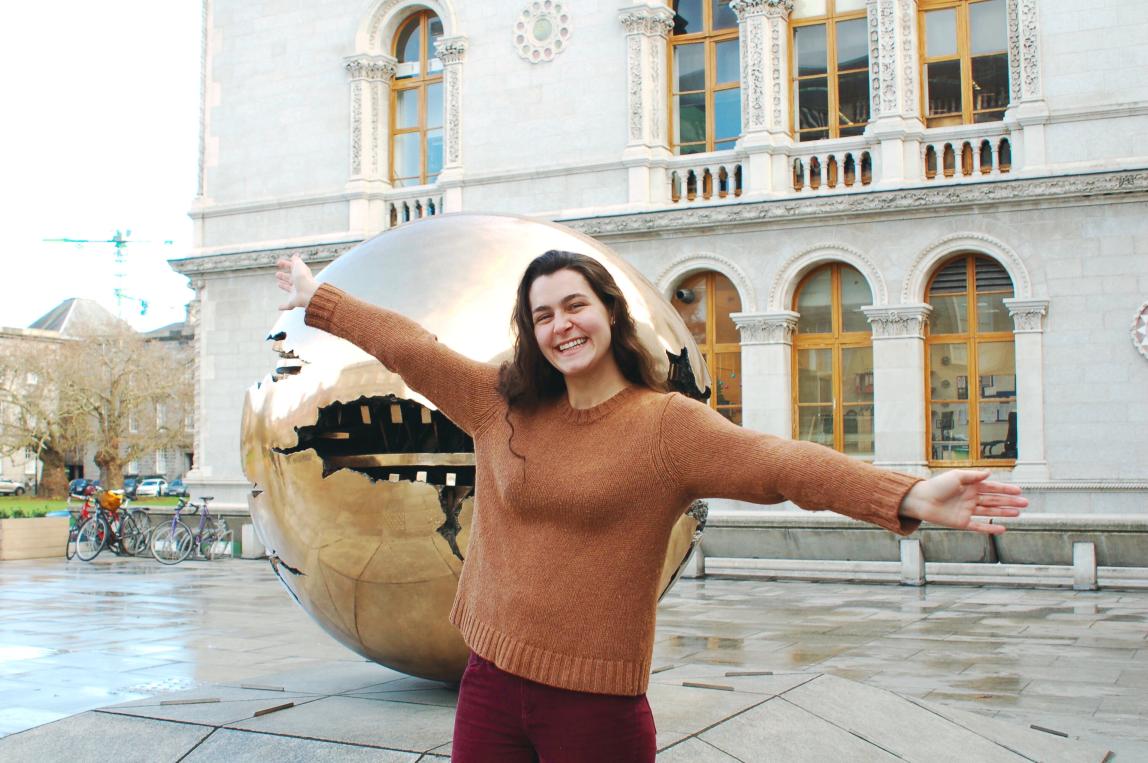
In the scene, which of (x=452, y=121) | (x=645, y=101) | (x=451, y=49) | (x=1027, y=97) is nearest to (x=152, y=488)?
(x=452, y=121)

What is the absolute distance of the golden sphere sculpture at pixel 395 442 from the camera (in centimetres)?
451

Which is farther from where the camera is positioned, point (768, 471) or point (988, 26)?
point (988, 26)

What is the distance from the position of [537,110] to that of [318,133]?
5013 mm

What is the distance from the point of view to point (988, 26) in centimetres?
1967

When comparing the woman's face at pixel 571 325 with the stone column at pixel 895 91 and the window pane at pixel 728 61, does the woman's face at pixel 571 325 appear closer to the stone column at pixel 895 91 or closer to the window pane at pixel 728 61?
the stone column at pixel 895 91

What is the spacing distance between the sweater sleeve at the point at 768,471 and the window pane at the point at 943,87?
18.7 metres

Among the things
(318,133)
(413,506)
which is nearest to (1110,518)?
(413,506)

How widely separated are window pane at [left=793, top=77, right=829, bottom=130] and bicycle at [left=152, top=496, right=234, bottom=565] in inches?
472

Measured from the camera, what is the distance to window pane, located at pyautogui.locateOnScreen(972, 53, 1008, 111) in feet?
64.0

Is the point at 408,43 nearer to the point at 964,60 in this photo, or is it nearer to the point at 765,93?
the point at 765,93

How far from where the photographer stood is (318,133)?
24156 mm

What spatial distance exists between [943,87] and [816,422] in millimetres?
5947

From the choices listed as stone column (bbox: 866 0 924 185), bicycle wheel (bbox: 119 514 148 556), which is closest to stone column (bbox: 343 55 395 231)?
bicycle wheel (bbox: 119 514 148 556)

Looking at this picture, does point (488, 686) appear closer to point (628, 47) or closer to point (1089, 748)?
point (1089, 748)
